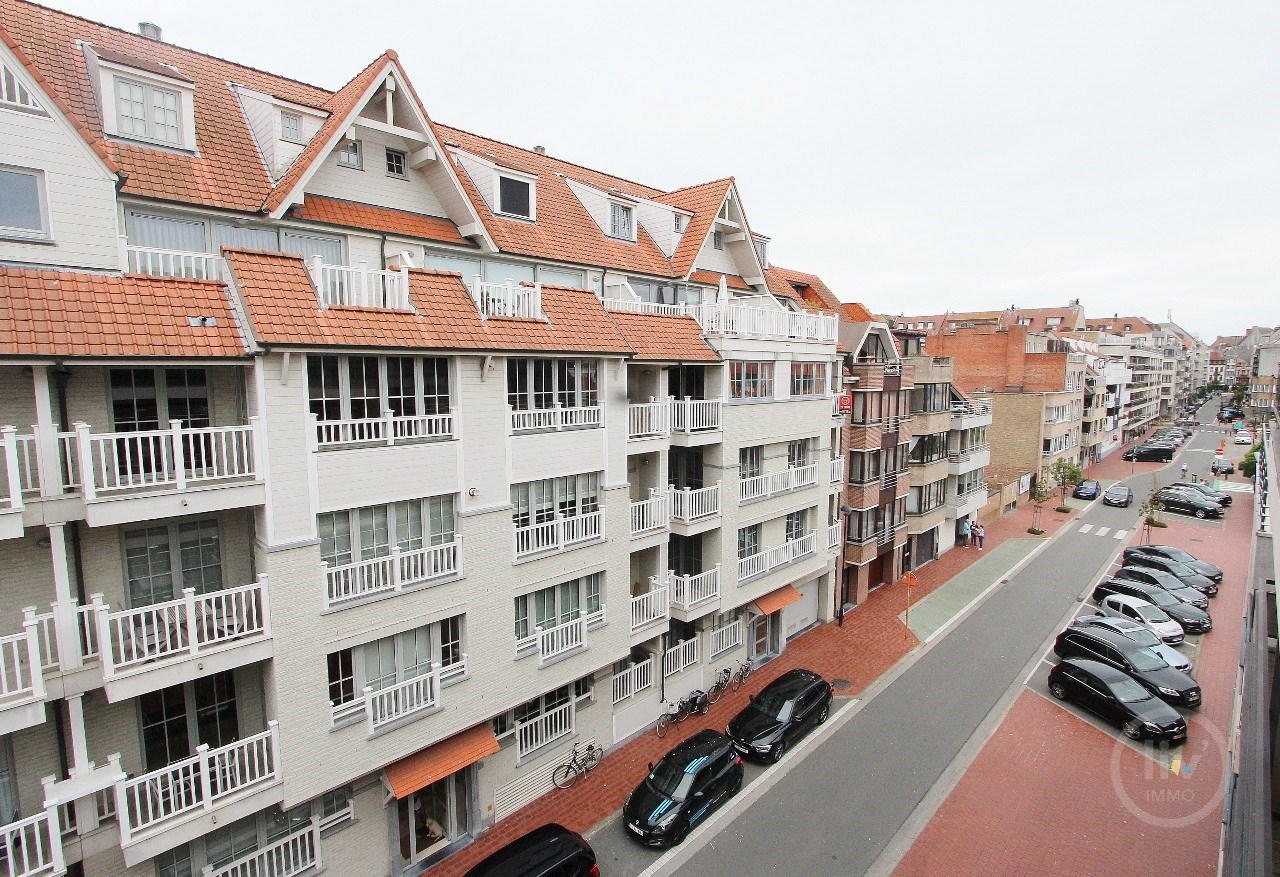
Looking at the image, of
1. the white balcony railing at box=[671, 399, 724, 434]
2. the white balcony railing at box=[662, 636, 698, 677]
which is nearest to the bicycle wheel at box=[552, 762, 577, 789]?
the white balcony railing at box=[662, 636, 698, 677]

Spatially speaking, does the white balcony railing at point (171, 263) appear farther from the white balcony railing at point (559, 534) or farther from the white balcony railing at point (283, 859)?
the white balcony railing at point (283, 859)

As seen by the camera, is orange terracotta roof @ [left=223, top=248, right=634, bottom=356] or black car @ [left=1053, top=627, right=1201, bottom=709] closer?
orange terracotta roof @ [left=223, top=248, right=634, bottom=356]

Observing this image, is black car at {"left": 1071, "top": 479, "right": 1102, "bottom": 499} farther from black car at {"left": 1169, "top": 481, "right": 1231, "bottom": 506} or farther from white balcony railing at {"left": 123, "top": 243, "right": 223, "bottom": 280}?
white balcony railing at {"left": 123, "top": 243, "right": 223, "bottom": 280}

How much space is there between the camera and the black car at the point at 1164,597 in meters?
26.4

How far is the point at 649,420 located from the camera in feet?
58.6

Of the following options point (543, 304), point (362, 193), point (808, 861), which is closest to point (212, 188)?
point (362, 193)

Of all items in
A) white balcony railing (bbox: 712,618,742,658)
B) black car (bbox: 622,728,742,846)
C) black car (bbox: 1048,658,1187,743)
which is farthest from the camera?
white balcony railing (bbox: 712,618,742,658)

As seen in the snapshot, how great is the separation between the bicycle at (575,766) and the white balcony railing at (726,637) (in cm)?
564

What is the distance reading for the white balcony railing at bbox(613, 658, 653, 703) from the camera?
59.9ft

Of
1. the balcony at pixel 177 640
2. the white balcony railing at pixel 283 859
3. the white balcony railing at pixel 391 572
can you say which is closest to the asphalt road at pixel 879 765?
the white balcony railing at pixel 283 859

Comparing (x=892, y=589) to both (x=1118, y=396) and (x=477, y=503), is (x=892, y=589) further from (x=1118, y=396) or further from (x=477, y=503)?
(x=1118, y=396)

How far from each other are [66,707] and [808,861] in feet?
49.1

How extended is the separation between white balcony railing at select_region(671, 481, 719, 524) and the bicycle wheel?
7.51 metres

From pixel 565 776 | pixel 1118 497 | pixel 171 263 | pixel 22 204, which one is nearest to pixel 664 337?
pixel 171 263
